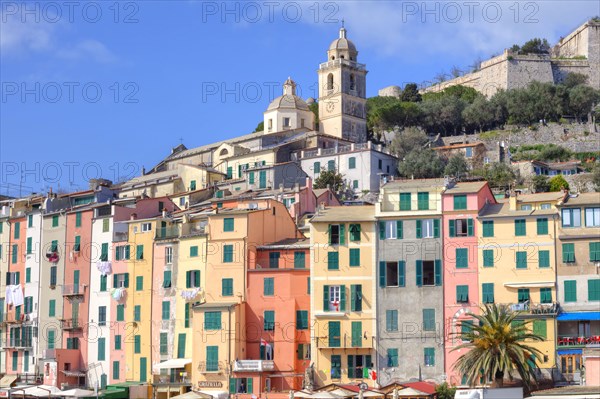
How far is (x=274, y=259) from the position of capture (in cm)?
6794

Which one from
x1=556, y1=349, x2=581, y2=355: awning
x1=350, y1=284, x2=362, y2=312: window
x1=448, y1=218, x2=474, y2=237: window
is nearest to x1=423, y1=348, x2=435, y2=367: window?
x1=350, y1=284, x2=362, y2=312: window

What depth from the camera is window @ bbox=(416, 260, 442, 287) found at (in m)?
62.9

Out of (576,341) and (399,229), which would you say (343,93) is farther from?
(576,341)

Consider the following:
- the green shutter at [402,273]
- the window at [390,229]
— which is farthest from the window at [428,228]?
the green shutter at [402,273]

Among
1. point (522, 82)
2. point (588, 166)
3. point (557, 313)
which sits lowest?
point (557, 313)

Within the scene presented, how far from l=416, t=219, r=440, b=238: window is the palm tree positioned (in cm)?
685

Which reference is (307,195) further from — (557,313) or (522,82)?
(522,82)

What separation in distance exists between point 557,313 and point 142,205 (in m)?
31.1

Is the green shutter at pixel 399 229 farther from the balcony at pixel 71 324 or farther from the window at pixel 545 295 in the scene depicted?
the balcony at pixel 71 324

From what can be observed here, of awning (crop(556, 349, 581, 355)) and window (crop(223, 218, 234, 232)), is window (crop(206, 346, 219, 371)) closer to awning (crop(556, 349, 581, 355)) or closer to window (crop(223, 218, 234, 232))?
window (crop(223, 218, 234, 232))

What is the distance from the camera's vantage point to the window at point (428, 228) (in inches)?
2504

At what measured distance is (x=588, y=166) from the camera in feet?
372

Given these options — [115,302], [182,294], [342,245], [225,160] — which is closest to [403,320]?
[342,245]

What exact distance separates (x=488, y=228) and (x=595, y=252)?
5826 mm
